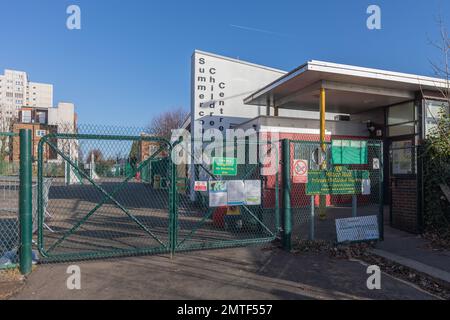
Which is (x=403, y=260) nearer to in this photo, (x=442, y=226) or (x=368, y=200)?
(x=442, y=226)

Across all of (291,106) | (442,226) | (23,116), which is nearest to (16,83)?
(23,116)

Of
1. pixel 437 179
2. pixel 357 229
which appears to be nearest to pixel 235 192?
pixel 357 229

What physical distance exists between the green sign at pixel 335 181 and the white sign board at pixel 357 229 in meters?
0.62

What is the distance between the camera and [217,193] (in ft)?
20.2

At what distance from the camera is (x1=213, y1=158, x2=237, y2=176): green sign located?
6.20 m

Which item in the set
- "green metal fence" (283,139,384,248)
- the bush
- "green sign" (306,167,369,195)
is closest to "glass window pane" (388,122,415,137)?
"green metal fence" (283,139,384,248)

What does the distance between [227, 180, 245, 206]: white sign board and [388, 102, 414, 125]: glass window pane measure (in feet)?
26.8

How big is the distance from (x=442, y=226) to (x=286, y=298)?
17.9 ft

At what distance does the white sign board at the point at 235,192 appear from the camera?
6.28m

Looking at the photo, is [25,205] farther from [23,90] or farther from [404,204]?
[23,90]

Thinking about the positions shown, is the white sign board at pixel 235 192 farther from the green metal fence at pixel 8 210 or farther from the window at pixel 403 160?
the window at pixel 403 160

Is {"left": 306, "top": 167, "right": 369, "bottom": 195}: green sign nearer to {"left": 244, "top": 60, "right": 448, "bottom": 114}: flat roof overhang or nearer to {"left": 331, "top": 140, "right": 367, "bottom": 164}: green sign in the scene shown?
{"left": 331, "top": 140, "right": 367, "bottom": 164}: green sign

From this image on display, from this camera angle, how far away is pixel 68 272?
5.01 meters
